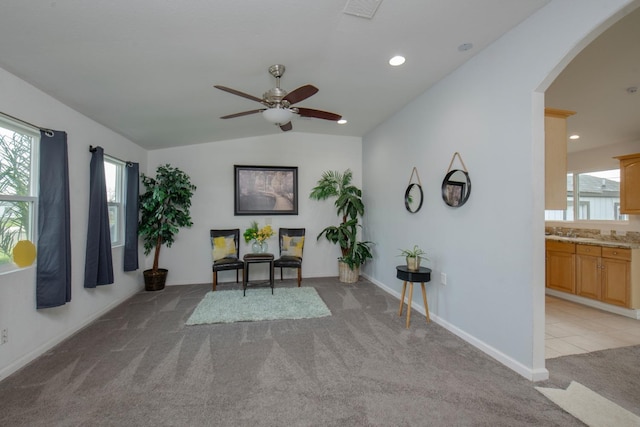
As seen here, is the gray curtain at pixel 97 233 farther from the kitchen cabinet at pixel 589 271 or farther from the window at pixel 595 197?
the window at pixel 595 197

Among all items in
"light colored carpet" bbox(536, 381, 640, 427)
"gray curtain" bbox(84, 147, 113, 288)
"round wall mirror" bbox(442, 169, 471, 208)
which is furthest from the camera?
"gray curtain" bbox(84, 147, 113, 288)

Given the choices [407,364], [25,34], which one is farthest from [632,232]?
[25,34]

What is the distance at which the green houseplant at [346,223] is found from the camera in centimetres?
480

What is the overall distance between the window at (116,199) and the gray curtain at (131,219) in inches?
3.4

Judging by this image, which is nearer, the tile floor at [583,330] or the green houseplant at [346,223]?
the tile floor at [583,330]

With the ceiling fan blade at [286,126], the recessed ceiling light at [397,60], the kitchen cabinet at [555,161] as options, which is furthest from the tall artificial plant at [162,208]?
the kitchen cabinet at [555,161]

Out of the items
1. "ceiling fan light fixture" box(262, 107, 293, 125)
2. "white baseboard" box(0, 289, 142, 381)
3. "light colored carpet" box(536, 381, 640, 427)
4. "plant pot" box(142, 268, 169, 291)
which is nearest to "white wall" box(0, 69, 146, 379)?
"white baseboard" box(0, 289, 142, 381)

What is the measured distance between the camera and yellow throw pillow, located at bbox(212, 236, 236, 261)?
460 centimetres

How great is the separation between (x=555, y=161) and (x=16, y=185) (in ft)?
14.8

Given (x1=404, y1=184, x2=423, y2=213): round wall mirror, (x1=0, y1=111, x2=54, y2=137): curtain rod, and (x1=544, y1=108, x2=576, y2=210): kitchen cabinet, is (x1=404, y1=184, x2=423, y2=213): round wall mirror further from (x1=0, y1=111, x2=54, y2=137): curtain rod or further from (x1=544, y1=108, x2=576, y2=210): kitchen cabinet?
(x1=0, y1=111, x2=54, y2=137): curtain rod

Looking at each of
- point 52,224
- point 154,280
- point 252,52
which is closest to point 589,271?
point 252,52

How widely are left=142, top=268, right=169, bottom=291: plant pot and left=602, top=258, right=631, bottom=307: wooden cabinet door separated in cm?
637

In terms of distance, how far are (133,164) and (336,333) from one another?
3737 millimetres

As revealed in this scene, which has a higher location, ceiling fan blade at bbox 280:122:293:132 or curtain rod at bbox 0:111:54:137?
ceiling fan blade at bbox 280:122:293:132
